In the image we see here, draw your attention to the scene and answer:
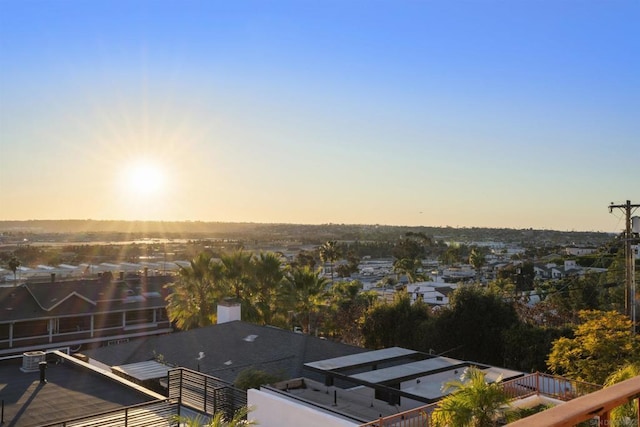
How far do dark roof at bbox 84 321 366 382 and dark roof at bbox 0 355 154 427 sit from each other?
418 centimetres

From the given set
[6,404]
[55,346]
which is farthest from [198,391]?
[55,346]

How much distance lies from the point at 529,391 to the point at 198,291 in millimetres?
23542

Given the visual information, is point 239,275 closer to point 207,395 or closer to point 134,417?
point 207,395

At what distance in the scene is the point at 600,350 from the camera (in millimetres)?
16625

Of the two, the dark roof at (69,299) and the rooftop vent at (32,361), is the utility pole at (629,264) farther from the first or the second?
the dark roof at (69,299)

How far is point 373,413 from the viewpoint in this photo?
1329 cm

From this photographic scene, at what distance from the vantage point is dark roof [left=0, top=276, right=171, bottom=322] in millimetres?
37344

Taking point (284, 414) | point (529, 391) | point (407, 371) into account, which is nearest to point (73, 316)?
point (284, 414)

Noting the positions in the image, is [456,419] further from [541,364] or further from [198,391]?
[541,364]

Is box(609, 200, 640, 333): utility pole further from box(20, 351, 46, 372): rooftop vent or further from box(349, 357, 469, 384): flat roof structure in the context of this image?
box(20, 351, 46, 372): rooftop vent

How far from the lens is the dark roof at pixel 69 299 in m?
37.3

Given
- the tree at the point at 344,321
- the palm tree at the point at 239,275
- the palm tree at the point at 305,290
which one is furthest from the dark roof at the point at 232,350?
the tree at the point at 344,321

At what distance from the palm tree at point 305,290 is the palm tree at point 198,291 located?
14.1 feet

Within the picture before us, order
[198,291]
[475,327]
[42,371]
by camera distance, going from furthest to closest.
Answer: [198,291] → [475,327] → [42,371]
